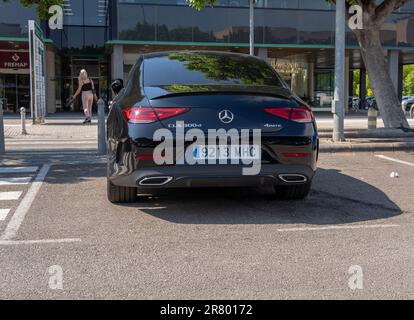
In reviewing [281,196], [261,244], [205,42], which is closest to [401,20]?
[205,42]

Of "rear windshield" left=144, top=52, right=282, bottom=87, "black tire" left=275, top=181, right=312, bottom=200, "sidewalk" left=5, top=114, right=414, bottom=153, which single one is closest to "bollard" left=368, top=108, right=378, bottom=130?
"sidewalk" left=5, top=114, right=414, bottom=153

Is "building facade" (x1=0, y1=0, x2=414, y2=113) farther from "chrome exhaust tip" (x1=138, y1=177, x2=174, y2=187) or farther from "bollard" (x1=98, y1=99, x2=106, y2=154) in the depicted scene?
"chrome exhaust tip" (x1=138, y1=177, x2=174, y2=187)

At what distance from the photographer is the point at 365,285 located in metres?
3.80

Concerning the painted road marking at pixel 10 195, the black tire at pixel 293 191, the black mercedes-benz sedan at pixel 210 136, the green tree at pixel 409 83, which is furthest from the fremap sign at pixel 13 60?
the green tree at pixel 409 83

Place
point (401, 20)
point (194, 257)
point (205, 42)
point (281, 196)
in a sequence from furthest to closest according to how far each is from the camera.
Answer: point (401, 20)
point (205, 42)
point (281, 196)
point (194, 257)

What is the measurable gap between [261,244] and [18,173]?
4.86 metres

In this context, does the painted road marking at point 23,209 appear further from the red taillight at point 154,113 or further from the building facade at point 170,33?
the building facade at point 170,33

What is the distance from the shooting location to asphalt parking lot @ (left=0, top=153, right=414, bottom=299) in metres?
3.76

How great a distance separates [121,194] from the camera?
611 cm

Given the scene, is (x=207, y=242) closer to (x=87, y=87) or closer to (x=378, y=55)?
(x=378, y=55)

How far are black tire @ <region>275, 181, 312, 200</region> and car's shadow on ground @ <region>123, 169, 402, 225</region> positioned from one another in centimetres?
9

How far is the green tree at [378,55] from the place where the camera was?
1229cm

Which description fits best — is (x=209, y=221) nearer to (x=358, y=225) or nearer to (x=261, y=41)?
(x=358, y=225)

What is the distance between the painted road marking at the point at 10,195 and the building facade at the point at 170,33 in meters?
17.1
